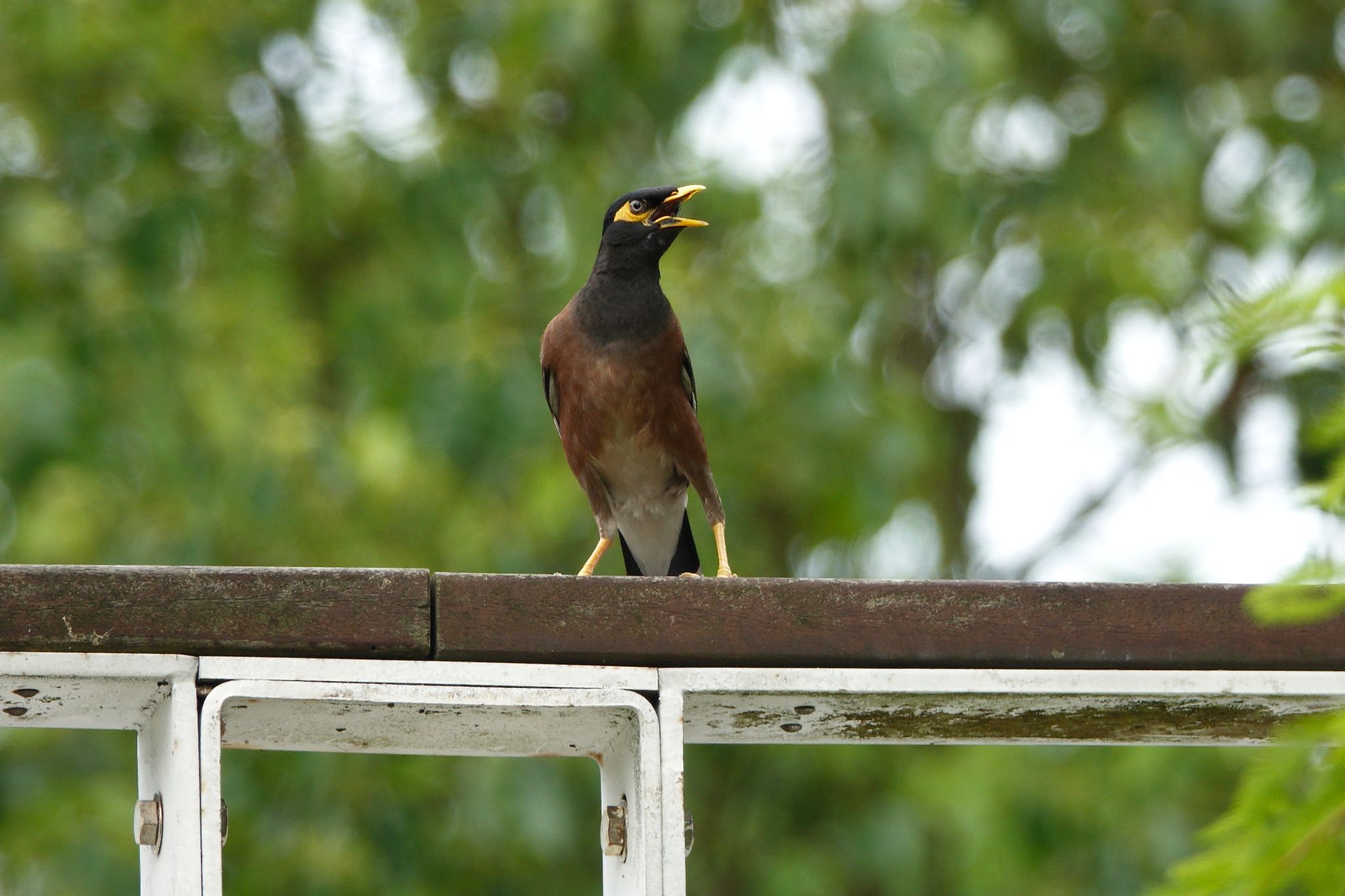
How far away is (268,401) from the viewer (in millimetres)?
7371

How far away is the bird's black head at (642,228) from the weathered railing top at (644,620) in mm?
2170

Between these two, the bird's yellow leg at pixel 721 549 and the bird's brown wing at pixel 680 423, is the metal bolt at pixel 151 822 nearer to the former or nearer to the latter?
the bird's yellow leg at pixel 721 549

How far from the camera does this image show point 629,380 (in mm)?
4164

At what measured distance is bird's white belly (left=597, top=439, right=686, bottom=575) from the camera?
429 centimetres

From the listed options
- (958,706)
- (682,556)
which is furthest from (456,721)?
(682,556)

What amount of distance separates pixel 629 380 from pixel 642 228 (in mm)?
410

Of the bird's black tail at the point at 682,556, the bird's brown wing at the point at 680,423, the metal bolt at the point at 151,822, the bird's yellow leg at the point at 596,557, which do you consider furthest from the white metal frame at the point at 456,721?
the bird's black tail at the point at 682,556

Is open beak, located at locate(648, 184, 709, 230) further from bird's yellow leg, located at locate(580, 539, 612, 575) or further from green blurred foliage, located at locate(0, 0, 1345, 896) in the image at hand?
green blurred foliage, located at locate(0, 0, 1345, 896)

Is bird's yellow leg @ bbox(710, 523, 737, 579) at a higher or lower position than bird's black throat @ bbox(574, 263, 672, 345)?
lower

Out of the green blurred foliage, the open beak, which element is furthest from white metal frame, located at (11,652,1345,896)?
the green blurred foliage

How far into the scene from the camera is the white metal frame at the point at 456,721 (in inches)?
80.6

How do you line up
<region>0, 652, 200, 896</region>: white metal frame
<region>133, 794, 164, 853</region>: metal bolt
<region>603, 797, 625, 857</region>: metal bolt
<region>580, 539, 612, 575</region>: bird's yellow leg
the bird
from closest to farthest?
<region>0, 652, 200, 896</region>: white metal frame < <region>133, 794, 164, 853</region>: metal bolt < <region>603, 797, 625, 857</region>: metal bolt < <region>580, 539, 612, 575</region>: bird's yellow leg < the bird

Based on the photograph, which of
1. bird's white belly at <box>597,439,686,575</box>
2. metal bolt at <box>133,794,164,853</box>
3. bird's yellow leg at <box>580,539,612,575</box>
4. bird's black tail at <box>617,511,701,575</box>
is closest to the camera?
A: metal bolt at <box>133,794,164,853</box>

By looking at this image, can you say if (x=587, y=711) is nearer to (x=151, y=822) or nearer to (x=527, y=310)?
(x=151, y=822)
